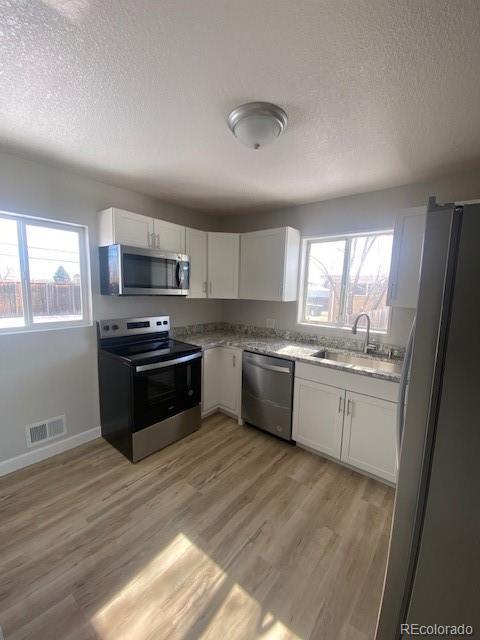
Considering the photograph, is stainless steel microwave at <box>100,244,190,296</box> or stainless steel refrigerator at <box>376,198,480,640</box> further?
stainless steel microwave at <box>100,244,190,296</box>

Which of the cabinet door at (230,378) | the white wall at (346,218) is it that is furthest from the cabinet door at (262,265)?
the cabinet door at (230,378)

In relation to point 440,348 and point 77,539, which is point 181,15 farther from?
point 77,539

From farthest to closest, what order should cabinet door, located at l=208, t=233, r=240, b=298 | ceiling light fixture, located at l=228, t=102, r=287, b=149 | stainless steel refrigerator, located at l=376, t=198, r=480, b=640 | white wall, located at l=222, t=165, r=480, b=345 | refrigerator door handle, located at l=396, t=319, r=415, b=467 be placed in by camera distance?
cabinet door, located at l=208, t=233, r=240, b=298, white wall, located at l=222, t=165, r=480, b=345, ceiling light fixture, located at l=228, t=102, r=287, b=149, refrigerator door handle, located at l=396, t=319, r=415, b=467, stainless steel refrigerator, located at l=376, t=198, r=480, b=640

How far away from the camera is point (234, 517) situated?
1.79 metres

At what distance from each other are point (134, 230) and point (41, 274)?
0.85 metres

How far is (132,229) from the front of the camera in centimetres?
247

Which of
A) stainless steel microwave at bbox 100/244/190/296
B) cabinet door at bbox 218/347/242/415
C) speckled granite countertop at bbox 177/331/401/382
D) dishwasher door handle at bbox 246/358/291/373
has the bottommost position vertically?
cabinet door at bbox 218/347/242/415

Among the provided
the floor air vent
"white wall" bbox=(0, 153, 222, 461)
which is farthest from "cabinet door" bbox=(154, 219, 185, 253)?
the floor air vent

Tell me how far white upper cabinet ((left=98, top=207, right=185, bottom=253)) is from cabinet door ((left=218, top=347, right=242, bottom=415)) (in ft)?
4.18

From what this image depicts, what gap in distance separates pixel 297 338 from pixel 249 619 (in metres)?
2.32

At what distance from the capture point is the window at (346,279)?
2.63m

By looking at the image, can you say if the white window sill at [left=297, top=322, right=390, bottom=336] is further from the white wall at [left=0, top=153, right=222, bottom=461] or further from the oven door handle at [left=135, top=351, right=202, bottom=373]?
A: the white wall at [left=0, top=153, right=222, bottom=461]

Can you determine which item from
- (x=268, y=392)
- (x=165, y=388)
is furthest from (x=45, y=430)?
(x=268, y=392)

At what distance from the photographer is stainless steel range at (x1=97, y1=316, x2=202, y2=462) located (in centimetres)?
226
